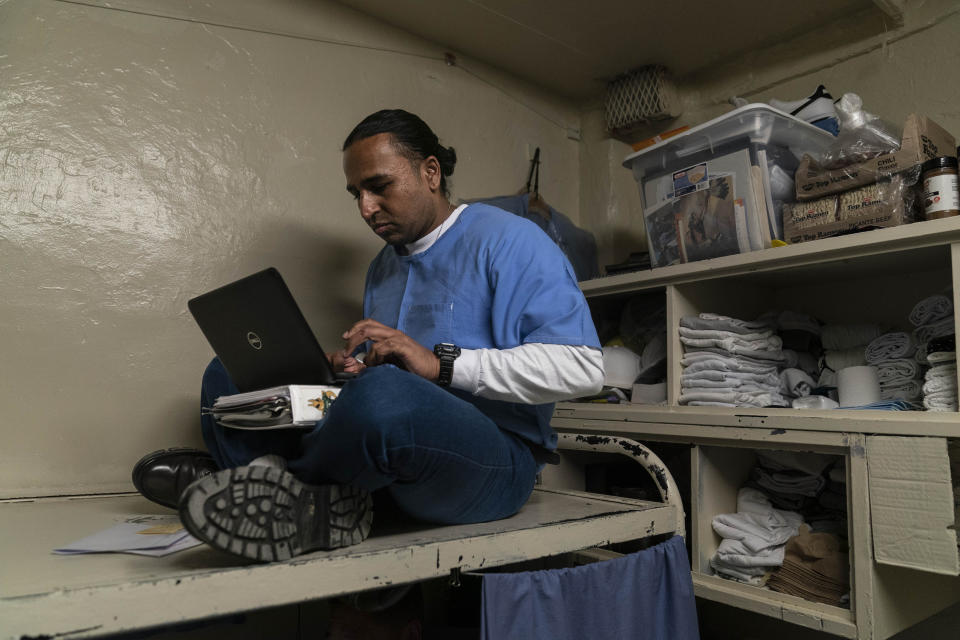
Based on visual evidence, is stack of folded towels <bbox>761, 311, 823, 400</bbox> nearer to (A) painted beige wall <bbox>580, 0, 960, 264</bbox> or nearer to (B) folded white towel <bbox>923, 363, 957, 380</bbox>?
(B) folded white towel <bbox>923, 363, 957, 380</bbox>

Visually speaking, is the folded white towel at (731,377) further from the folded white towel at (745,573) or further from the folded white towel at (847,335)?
the folded white towel at (745,573)

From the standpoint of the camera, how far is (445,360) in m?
1.13

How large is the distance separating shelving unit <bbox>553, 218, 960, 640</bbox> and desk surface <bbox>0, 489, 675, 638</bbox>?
0.41 metres

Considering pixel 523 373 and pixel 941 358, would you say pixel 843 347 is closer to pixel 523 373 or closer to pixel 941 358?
pixel 941 358

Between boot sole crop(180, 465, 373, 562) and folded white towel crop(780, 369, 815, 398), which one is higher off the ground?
folded white towel crop(780, 369, 815, 398)

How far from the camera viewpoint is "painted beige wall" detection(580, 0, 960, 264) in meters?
A: 1.84

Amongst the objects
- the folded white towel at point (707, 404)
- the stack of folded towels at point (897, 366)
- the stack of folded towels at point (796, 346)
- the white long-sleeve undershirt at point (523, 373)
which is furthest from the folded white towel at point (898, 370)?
the white long-sleeve undershirt at point (523, 373)

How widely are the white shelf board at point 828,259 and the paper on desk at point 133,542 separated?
4.58 feet

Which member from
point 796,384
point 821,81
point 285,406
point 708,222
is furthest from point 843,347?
point 285,406

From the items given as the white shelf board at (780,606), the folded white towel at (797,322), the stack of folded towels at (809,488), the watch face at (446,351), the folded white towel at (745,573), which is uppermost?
the folded white towel at (797,322)

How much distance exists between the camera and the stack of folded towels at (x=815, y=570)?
1.43m

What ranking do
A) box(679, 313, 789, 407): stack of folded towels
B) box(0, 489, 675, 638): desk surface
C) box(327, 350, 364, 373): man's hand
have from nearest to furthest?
box(0, 489, 675, 638): desk surface, box(327, 350, 364, 373): man's hand, box(679, 313, 789, 407): stack of folded towels

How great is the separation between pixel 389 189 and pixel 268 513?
2.69ft

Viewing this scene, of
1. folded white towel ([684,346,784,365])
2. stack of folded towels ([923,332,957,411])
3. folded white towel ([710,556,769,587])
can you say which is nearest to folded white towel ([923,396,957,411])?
stack of folded towels ([923,332,957,411])
